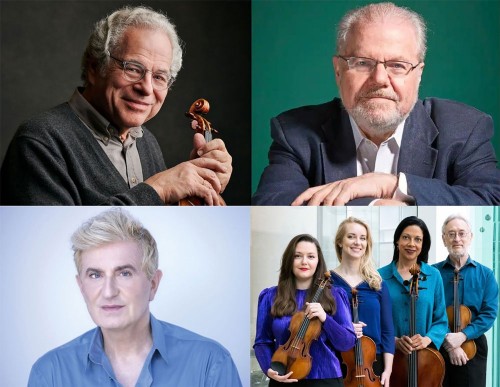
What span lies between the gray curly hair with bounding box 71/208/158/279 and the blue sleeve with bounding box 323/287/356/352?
0.74m

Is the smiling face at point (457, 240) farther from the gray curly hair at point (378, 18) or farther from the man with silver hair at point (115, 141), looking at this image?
the man with silver hair at point (115, 141)

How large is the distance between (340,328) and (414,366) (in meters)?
0.37

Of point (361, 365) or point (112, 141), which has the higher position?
point (112, 141)

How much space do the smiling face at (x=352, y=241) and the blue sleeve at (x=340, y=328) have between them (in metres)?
0.16

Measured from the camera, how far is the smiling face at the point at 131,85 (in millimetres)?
3326

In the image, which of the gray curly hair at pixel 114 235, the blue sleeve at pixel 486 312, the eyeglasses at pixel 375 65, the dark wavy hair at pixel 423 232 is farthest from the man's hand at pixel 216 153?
the blue sleeve at pixel 486 312

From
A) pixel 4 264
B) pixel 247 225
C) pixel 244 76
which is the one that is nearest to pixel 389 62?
pixel 244 76

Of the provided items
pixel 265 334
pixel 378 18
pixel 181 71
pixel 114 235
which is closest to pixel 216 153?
pixel 181 71

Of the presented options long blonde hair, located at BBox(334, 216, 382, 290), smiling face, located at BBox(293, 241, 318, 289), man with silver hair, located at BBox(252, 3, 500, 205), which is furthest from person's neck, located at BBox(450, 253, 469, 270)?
smiling face, located at BBox(293, 241, 318, 289)

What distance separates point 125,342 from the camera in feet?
A: 11.0

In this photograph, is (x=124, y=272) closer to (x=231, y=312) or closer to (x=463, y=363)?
(x=231, y=312)

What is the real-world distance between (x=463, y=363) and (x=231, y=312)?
3.30 feet

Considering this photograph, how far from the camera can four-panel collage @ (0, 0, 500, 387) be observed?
10.9 ft

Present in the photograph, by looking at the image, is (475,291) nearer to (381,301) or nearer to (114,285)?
(381,301)
